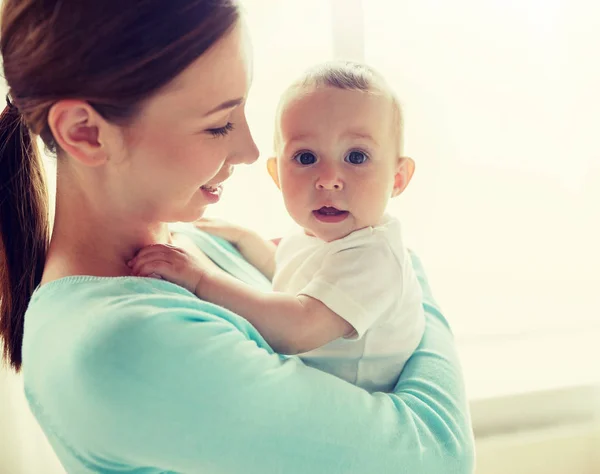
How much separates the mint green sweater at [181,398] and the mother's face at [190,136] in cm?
14

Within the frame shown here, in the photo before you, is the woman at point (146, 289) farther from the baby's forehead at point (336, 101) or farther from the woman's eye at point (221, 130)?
the baby's forehead at point (336, 101)

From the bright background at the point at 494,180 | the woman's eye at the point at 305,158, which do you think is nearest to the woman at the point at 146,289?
the woman's eye at the point at 305,158

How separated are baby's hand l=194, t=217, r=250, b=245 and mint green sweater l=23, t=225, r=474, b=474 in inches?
14.9

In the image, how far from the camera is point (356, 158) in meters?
0.91

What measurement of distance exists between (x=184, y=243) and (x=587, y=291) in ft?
3.73

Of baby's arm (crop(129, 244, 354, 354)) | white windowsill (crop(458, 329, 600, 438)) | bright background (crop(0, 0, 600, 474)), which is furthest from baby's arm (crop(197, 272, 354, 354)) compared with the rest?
white windowsill (crop(458, 329, 600, 438))

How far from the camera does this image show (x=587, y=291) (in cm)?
159

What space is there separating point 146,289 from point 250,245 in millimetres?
436

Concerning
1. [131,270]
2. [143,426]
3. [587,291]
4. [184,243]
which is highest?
[587,291]

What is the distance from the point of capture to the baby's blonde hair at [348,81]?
90 centimetres

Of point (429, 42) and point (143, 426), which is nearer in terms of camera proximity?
point (143, 426)

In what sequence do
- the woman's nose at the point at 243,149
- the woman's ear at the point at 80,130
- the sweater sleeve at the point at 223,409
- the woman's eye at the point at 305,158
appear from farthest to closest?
the woman's eye at the point at 305,158 → the woman's nose at the point at 243,149 → the woman's ear at the point at 80,130 → the sweater sleeve at the point at 223,409

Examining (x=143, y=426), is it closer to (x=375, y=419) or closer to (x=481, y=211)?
(x=375, y=419)

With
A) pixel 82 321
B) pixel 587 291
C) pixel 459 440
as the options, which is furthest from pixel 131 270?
pixel 587 291
